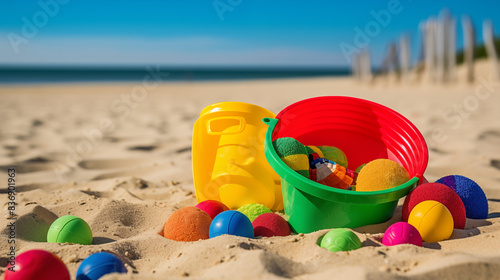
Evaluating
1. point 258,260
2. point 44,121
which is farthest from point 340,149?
point 44,121

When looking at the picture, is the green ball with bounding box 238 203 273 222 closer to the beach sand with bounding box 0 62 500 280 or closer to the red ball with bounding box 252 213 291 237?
the red ball with bounding box 252 213 291 237

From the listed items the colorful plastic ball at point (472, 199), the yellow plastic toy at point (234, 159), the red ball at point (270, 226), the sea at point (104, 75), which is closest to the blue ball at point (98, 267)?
the red ball at point (270, 226)

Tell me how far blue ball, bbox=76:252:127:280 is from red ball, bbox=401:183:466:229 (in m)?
1.54

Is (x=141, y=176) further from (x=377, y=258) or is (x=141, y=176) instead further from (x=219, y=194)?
(x=377, y=258)

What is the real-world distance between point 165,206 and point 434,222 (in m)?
1.63

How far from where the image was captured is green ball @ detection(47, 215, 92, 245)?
213 centimetres

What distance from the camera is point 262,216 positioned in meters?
2.36

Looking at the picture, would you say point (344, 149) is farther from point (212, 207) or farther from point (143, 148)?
point (143, 148)

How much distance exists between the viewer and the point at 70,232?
2.13 metres

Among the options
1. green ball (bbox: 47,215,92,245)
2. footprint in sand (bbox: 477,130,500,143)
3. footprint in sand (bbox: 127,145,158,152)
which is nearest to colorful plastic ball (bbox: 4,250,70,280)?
green ball (bbox: 47,215,92,245)

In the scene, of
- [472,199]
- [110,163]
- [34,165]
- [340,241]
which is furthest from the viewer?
[110,163]

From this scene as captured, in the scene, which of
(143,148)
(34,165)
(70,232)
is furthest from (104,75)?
(70,232)

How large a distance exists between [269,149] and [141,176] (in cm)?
170

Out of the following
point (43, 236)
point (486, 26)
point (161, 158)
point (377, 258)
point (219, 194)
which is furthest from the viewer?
point (486, 26)
